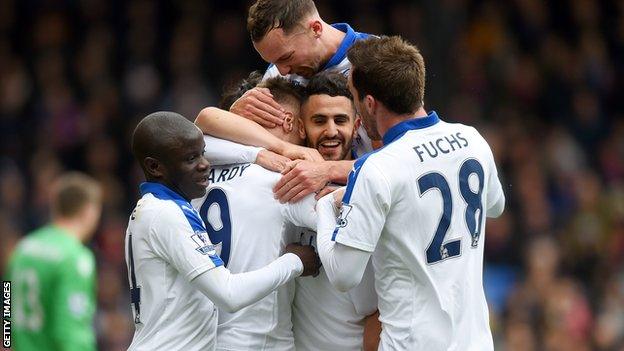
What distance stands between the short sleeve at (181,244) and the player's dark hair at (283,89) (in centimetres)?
85

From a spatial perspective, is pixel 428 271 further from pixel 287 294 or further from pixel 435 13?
pixel 435 13

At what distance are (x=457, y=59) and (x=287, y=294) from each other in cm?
746

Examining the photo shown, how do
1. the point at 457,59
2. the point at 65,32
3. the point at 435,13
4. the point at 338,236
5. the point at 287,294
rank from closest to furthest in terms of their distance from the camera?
the point at 338,236, the point at 287,294, the point at 435,13, the point at 457,59, the point at 65,32

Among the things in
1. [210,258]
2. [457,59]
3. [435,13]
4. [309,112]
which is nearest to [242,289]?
[210,258]

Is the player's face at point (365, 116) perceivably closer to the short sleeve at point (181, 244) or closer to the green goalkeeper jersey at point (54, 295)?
the short sleeve at point (181, 244)

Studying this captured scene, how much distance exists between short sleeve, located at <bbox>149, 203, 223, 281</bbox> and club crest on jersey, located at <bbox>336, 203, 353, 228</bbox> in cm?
50

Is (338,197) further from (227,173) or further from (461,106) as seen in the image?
(461,106)

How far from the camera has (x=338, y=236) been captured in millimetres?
4984

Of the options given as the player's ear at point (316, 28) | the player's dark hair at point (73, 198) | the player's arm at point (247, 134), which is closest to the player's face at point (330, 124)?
the player's arm at point (247, 134)

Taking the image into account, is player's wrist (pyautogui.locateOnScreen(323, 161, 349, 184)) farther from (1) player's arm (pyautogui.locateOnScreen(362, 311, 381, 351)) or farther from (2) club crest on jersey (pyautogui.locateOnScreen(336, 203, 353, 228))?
(1) player's arm (pyautogui.locateOnScreen(362, 311, 381, 351))

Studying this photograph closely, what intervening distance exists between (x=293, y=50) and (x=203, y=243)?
1133 millimetres

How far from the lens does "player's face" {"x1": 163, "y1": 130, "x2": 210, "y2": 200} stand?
5.23m

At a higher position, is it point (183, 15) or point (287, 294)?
point (183, 15)

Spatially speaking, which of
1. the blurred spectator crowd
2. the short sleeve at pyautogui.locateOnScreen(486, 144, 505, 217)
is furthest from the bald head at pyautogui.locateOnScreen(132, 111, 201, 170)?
the blurred spectator crowd
